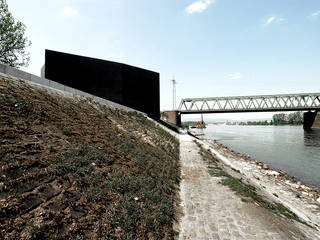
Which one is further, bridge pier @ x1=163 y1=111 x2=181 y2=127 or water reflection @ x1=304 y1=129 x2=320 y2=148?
bridge pier @ x1=163 y1=111 x2=181 y2=127

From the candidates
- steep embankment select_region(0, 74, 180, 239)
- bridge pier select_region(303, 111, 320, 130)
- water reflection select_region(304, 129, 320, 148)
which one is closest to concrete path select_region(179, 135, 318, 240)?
steep embankment select_region(0, 74, 180, 239)

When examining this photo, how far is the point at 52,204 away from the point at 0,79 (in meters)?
6.54

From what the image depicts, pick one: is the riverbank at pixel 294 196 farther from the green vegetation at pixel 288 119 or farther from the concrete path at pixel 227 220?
the green vegetation at pixel 288 119

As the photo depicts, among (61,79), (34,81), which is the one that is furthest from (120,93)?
(34,81)

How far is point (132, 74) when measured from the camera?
30047 mm

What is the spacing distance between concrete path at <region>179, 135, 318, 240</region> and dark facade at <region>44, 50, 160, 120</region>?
2327 cm

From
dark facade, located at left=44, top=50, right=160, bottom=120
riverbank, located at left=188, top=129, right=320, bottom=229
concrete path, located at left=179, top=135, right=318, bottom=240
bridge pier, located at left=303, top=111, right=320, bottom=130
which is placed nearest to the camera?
concrete path, located at left=179, top=135, right=318, bottom=240

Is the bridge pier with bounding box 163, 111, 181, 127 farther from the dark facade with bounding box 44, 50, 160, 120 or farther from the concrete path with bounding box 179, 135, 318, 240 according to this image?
the concrete path with bounding box 179, 135, 318, 240

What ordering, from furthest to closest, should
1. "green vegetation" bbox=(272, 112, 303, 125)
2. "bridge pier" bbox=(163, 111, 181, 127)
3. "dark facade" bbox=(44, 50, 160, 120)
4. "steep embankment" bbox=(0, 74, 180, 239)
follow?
1. "green vegetation" bbox=(272, 112, 303, 125)
2. "bridge pier" bbox=(163, 111, 181, 127)
3. "dark facade" bbox=(44, 50, 160, 120)
4. "steep embankment" bbox=(0, 74, 180, 239)

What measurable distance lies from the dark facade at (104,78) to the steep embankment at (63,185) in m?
18.9

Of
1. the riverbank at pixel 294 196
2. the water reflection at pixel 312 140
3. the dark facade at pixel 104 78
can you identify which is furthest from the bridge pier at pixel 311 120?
the riverbank at pixel 294 196

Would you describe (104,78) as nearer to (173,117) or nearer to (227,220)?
(227,220)

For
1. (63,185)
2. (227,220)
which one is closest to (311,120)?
(227,220)

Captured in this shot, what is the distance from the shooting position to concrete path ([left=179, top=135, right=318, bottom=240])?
449 cm
